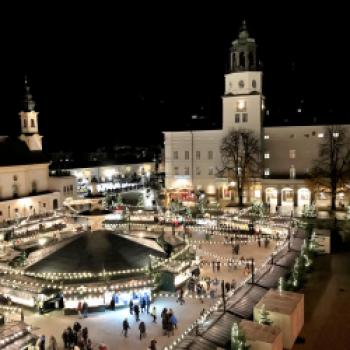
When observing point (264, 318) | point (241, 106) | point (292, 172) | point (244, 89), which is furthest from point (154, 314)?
point (244, 89)

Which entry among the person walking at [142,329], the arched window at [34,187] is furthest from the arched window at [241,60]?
the person walking at [142,329]

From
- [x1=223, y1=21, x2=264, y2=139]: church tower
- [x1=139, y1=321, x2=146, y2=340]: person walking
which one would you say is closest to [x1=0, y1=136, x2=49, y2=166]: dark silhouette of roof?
[x1=223, y1=21, x2=264, y2=139]: church tower

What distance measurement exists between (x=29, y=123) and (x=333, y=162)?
3632 cm

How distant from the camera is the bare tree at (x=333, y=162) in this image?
48.4 meters

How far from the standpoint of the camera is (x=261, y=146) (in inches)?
2157

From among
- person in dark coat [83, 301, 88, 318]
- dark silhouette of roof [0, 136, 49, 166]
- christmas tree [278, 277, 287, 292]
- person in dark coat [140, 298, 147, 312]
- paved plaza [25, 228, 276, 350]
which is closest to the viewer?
paved plaza [25, 228, 276, 350]

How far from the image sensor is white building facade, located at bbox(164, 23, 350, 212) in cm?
A: 5288

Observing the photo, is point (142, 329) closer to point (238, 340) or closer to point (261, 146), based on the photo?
point (238, 340)

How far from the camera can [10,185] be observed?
4722 centimetres

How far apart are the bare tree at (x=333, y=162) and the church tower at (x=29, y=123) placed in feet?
109

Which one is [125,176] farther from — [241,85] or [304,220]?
[304,220]

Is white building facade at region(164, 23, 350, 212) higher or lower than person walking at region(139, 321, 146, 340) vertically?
higher

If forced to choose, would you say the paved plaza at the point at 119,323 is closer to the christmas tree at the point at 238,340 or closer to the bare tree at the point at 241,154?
the christmas tree at the point at 238,340

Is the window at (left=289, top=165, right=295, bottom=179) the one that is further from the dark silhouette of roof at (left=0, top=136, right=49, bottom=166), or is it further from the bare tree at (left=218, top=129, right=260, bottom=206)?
the dark silhouette of roof at (left=0, top=136, right=49, bottom=166)
